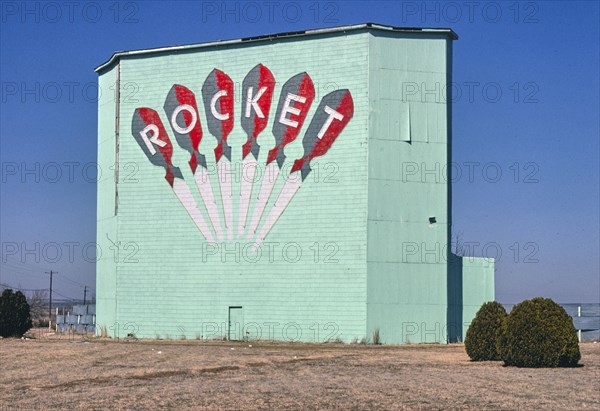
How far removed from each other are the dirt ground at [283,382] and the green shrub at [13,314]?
14611 mm

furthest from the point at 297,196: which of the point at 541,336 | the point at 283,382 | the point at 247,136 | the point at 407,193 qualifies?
the point at 283,382

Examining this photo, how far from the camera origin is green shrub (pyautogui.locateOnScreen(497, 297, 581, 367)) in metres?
22.4

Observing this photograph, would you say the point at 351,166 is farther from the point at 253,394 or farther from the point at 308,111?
the point at 253,394

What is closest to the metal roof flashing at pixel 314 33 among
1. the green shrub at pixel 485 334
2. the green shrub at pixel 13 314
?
the green shrub at pixel 13 314

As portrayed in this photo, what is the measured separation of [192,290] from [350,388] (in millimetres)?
25309

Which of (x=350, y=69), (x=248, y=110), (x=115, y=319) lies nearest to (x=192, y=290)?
(x=115, y=319)

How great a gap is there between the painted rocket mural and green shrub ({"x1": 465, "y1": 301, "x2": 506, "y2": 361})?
16.0 m

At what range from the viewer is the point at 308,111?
41.2 m

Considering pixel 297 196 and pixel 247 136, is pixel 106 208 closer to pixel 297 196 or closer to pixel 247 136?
pixel 247 136

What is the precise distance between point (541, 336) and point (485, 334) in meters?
3.39

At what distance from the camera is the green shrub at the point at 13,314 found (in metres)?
43.9

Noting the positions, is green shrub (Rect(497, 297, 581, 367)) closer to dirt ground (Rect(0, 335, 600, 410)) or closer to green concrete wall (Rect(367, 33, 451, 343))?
dirt ground (Rect(0, 335, 600, 410))

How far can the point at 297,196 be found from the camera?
134ft

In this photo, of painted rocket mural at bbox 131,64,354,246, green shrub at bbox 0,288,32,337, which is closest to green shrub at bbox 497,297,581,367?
painted rocket mural at bbox 131,64,354,246
